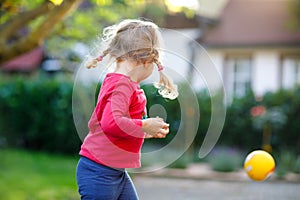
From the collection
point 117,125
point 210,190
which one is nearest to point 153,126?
point 117,125

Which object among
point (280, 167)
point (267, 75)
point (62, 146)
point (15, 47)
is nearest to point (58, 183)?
point (15, 47)

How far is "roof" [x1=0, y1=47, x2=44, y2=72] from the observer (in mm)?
22547

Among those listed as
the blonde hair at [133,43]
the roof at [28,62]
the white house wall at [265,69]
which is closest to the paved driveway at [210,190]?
the blonde hair at [133,43]

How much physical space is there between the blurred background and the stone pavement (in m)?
0.34

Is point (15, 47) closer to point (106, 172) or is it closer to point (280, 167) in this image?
point (106, 172)

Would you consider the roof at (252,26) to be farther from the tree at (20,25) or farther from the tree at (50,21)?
the tree at (20,25)

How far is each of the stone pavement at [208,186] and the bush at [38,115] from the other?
4036 mm

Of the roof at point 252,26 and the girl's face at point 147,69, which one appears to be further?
the roof at point 252,26

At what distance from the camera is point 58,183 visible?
9.38 m

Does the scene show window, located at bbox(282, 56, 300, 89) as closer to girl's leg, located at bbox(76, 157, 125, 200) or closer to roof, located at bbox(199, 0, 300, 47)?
roof, located at bbox(199, 0, 300, 47)

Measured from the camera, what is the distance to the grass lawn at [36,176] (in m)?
8.13

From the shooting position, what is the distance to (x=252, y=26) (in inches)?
698

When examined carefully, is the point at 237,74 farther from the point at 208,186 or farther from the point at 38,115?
the point at 208,186

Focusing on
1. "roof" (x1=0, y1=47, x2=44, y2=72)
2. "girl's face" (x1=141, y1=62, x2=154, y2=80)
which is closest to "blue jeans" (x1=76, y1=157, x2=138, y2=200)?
"girl's face" (x1=141, y1=62, x2=154, y2=80)
